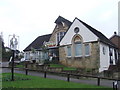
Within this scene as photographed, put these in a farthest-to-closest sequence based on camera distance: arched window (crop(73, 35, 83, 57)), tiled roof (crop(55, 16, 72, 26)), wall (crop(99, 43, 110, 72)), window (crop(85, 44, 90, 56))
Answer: tiled roof (crop(55, 16, 72, 26)) → arched window (crop(73, 35, 83, 57)) → window (crop(85, 44, 90, 56)) → wall (crop(99, 43, 110, 72))

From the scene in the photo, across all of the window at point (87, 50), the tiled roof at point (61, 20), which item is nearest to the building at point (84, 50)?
the window at point (87, 50)

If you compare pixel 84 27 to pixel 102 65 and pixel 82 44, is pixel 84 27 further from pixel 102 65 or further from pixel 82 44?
pixel 102 65

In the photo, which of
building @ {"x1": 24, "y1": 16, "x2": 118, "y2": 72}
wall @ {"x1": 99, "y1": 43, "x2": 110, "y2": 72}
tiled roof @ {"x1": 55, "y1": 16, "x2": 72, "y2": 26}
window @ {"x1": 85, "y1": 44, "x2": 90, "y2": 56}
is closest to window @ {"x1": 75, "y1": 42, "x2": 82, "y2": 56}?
building @ {"x1": 24, "y1": 16, "x2": 118, "y2": 72}

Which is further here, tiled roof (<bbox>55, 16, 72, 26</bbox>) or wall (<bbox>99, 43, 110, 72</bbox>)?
tiled roof (<bbox>55, 16, 72, 26</bbox>)

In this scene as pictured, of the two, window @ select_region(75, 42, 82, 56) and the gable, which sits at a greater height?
the gable

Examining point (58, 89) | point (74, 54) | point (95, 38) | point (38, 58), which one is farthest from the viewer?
point (38, 58)

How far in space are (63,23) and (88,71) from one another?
1302cm

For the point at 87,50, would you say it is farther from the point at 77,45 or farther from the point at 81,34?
the point at 81,34

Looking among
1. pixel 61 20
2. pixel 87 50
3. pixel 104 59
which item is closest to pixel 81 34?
pixel 87 50

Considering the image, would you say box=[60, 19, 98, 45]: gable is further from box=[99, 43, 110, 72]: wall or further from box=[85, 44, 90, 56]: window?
box=[99, 43, 110, 72]: wall

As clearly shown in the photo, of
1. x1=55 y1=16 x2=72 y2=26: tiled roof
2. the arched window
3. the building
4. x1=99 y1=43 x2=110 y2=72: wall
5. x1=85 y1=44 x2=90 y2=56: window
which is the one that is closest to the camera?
the building

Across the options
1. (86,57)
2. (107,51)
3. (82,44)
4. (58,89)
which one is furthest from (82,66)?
(58,89)

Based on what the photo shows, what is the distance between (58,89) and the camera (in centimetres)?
1099

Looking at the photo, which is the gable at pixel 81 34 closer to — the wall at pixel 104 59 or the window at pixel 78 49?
the window at pixel 78 49
